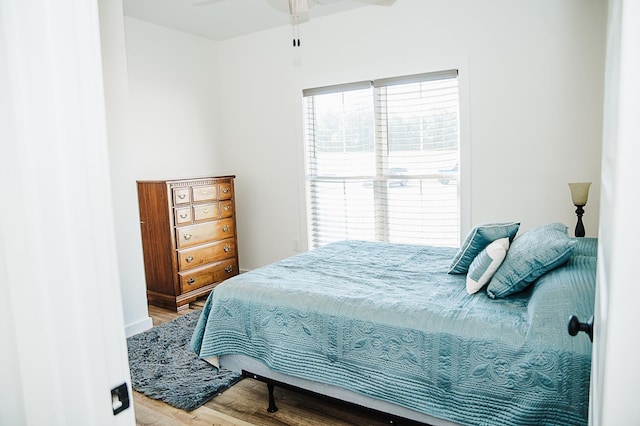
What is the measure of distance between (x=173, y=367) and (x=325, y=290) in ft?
4.44

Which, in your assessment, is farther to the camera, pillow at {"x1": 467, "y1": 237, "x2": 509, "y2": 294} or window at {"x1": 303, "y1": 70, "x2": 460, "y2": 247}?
window at {"x1": 303, "y1": 70, "x2": 460, "y2": 247}

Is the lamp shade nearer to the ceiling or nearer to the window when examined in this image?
the window

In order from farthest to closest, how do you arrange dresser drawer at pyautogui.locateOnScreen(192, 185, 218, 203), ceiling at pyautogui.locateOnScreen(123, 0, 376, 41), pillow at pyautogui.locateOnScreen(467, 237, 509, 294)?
dresser drawer at pyautogui.locateOnScreen(192, 185, 218, 203) → ceiling at pyautogui.locateOnScreen(123, 0, 376, 41) → pillow at pyautogui.locateOnScreen(467, 237, 509, 294)

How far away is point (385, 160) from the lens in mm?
4332

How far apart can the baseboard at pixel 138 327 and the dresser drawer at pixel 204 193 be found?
120 centimetres

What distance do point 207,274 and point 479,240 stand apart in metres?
2.86

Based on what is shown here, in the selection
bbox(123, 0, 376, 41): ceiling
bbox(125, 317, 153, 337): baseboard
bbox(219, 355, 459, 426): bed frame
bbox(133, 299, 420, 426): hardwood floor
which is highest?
bbox(123, 0, 376, 41): ceiling

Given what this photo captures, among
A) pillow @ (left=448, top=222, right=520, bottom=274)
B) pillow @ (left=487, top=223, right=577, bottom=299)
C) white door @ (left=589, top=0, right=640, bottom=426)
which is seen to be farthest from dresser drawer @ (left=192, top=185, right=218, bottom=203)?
white door @ (left=589, top=0, right=640, bottom=426)

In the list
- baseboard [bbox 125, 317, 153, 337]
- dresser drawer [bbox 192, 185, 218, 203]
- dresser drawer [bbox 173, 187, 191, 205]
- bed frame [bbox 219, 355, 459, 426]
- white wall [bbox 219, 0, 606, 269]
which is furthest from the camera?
dresser drawer [bbox 192, 185, 218, 203]

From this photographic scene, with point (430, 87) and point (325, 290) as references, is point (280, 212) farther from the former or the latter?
point (325, 290)

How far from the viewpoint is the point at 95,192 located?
2.34 feet

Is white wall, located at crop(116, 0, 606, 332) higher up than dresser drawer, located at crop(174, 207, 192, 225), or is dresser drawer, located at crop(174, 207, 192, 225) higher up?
white wall, located at crop(116, 0, 606, 332)

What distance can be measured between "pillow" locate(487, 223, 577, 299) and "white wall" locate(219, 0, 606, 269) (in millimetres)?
1589

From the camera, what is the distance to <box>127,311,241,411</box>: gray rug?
2.65 m
